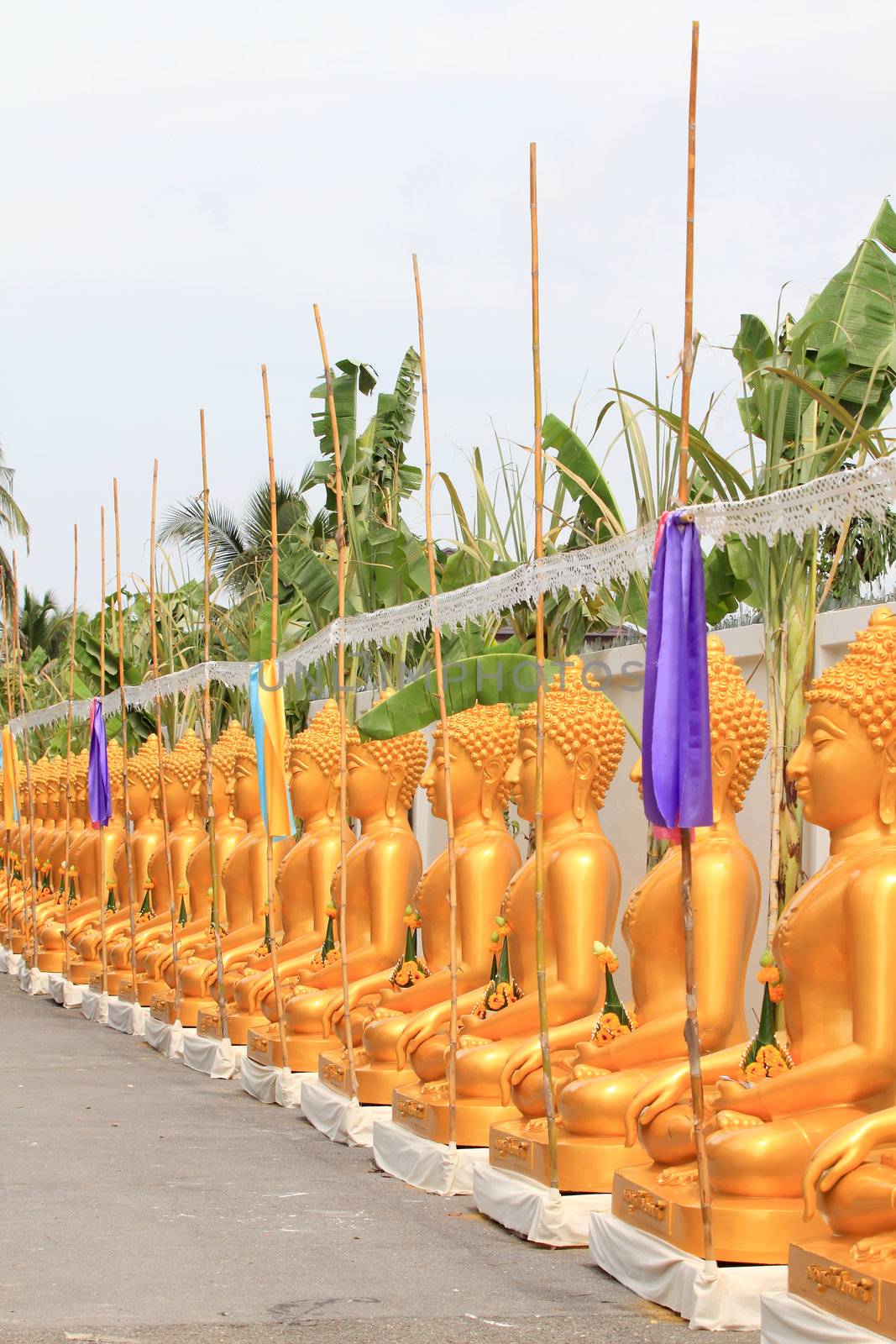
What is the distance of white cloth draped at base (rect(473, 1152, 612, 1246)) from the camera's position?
5.24 m

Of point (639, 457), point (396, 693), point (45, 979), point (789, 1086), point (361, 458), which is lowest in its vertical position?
point (45, 979)

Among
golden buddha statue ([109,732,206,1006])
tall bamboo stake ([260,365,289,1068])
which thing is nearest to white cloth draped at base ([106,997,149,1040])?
golden buddha statue ([109,732,206,1006])

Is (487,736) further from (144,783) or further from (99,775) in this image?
(144,783)

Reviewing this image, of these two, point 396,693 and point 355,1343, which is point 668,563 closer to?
point 355,1343

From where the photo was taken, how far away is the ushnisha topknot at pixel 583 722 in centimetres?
623

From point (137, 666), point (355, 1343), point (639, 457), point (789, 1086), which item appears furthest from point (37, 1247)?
point (137, 666)

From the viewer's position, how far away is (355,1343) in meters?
4.29

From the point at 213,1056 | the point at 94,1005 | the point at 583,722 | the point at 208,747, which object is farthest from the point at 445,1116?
the point at 94,1005

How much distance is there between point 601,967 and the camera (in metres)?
5.99

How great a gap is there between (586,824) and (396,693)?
184 cm

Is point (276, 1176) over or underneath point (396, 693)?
underneath

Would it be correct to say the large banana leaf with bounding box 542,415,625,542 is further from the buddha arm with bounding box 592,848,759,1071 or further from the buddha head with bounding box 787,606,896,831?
the buddha head with bounding box 787,606,896,831

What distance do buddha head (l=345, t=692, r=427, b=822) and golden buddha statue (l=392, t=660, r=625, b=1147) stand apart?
1879 mm

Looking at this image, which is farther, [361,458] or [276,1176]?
[361,458]
